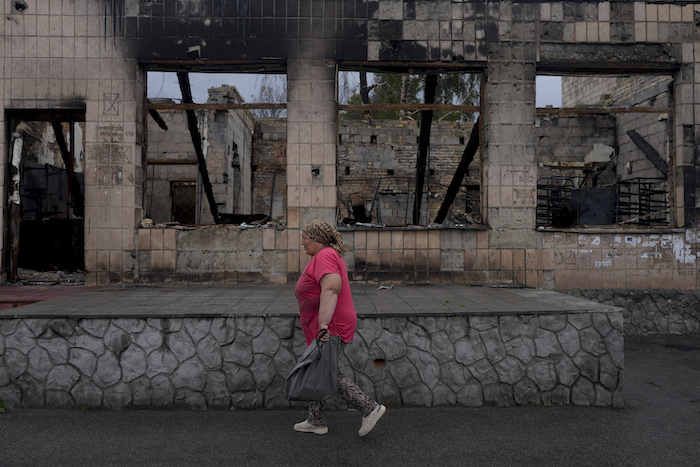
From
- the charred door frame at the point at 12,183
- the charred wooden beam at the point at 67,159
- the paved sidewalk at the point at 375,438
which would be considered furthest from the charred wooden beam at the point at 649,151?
the charred wooden beam at the point at 67,159

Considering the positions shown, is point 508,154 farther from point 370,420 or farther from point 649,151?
point 649,151

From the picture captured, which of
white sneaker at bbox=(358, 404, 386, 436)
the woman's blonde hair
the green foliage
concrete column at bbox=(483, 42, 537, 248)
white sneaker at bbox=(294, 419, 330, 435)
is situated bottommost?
white sneaker at bbox=(294, 419, 330, 435)

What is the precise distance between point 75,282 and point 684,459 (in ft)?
26.3

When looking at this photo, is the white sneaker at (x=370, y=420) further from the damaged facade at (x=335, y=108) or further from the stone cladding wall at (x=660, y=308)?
the stone cladding wall at (x=660, y=308)

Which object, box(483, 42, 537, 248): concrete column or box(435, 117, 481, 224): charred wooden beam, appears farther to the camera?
box(435, 117, 481, 224): charred wooden beam

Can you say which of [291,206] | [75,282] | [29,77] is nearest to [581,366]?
[291,206]

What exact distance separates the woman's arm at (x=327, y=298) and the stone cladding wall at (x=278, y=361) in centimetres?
115

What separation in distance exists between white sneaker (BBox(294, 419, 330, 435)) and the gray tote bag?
21.1 inches

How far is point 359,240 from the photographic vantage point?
7.45 meters

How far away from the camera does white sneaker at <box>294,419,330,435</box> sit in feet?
13.1

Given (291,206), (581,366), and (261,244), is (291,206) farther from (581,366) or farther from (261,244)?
(581,366)

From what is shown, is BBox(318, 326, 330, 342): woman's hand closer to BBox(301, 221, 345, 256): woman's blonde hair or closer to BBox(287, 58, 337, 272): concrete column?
BBox(301, 221, 345, 256): woman's blonde hair

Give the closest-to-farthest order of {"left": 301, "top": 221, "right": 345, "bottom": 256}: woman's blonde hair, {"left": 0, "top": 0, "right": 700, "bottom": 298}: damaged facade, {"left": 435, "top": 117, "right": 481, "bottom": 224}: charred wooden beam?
{"left": 301, "top": 221, "right": 345, "bottom": 256}: woman's blonde hair
{"left": 0, "top": 0, "right": 700, "bottom": 298}: damaged facade
{"left": 435, "top": 117, "right": 481, "bottom": 224}: charred wooden beam

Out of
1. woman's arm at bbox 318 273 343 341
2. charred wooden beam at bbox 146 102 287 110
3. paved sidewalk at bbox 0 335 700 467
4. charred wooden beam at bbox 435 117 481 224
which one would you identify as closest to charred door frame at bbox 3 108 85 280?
charred wooden beam at bbox 146 102 287 110
